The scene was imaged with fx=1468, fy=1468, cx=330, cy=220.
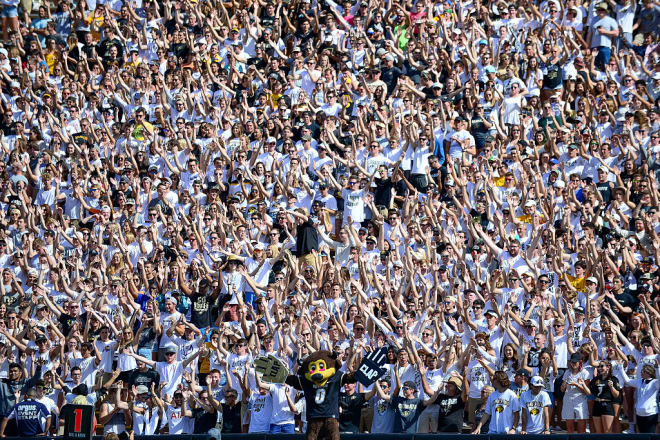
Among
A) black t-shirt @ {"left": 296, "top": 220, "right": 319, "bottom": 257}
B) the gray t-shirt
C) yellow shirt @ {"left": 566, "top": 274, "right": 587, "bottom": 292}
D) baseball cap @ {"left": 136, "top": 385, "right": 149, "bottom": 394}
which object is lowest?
baseball cap @ {"left": 136, "top": 385, "right": 149, "bottom": 394}

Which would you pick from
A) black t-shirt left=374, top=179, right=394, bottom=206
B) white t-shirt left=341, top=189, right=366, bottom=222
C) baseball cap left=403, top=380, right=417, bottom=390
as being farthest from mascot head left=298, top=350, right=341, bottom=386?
black t-shirt left=374, top=179, right=394, bottom=206

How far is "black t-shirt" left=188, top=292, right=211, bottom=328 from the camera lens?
23.2 metres

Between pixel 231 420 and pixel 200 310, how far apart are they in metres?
3.09

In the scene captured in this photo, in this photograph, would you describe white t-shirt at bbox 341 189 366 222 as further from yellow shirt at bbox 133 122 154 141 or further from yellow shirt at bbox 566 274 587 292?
yellow shirt at bbox 133 122 154 141

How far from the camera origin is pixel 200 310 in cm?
2327

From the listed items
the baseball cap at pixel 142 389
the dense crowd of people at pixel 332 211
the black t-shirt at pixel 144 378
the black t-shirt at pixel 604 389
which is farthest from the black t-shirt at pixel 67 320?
the black t-shirt at pixel 604 389

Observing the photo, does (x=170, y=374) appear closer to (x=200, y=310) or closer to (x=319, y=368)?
(x=200, y=310)

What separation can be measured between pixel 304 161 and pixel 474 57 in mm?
3842

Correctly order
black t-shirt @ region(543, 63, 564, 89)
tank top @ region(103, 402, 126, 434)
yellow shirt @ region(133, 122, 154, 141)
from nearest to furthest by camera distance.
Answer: tank top @ region(103, 402, 126, 434) < black t-shirt @ region(543, 63, 564, 89) < yellow shirt @ region(133, 122, 154, 141)

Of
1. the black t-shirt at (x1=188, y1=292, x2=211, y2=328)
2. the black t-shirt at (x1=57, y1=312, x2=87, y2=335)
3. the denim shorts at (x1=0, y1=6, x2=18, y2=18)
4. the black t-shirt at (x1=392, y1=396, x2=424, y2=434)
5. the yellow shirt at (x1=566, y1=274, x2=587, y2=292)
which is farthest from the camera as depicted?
the denim shorts at (x1=0, y1=6, x2=18, y2=18)

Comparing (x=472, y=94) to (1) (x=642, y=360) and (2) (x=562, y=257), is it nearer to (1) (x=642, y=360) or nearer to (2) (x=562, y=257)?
(2) (x=562, y=257)

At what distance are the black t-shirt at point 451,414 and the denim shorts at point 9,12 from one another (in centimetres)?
1564

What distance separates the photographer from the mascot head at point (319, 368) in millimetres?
18156

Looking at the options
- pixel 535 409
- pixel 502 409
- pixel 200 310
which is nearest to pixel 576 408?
pixel 535 409
